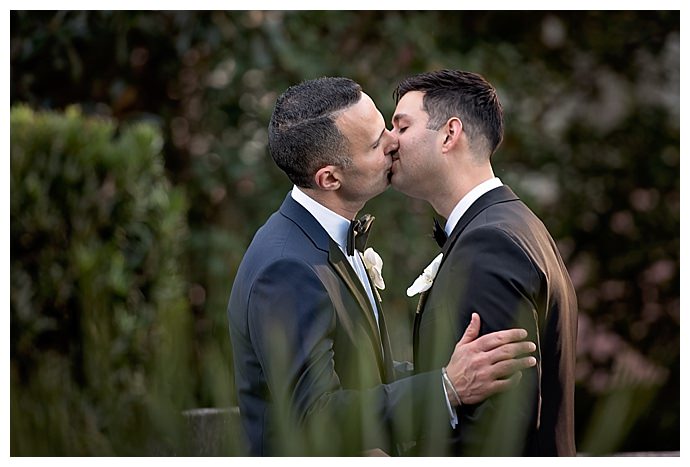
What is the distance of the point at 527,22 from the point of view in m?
7.82

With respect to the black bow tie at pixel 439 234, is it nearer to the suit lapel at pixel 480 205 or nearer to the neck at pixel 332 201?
the suit lapel at pixel 480 205

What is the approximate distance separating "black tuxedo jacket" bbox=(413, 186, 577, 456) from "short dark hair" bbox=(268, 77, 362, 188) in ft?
1.43

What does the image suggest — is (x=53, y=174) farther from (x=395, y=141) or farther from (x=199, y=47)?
(x=395, y=141)

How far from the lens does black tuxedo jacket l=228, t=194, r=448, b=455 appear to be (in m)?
2.18

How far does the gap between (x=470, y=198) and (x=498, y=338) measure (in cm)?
65

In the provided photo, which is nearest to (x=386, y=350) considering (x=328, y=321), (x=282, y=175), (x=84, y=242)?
(x=328, y=321)

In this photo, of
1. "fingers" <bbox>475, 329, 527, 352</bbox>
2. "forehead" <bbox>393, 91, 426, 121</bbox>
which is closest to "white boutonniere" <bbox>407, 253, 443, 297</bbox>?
"fingers" <bbox>475, 329, 527, 352</bbox>

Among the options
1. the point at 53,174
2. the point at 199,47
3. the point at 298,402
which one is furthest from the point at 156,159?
the point at 298,402

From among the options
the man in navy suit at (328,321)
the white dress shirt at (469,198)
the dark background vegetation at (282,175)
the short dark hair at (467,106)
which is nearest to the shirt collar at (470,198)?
the white dress shirt at (469,198)

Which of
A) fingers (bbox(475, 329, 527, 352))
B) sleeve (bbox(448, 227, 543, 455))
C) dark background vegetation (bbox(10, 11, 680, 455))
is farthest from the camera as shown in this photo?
dark background vegetation (bbox(10, 11, 680, 455))

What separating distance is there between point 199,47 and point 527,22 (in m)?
2.75

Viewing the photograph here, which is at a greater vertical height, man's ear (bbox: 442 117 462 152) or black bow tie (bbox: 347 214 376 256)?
man's ear (bbox: 442 117 462 152)

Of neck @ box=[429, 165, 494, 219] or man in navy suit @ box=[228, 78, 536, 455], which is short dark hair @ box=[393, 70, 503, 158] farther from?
man in navy suit @ box=[228, 78, 536, 455]

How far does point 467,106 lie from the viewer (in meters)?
3.03
